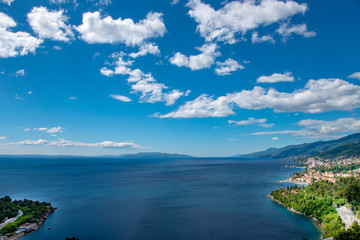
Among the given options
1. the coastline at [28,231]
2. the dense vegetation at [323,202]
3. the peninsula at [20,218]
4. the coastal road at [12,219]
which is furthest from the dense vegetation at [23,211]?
the dense vegetation at [323,202]

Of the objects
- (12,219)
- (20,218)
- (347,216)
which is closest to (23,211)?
(12,219)

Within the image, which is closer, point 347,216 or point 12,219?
point 12,219

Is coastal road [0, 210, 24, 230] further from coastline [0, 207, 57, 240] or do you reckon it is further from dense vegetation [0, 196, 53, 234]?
coastline [0, 207, 57, 240]

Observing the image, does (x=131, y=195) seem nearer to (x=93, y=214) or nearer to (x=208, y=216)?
(x=93, y=214)

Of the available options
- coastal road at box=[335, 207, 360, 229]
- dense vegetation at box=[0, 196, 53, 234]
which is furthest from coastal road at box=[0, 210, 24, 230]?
coastal road at box=[335, 207, 360, 229]

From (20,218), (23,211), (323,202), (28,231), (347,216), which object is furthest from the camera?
(323,202)

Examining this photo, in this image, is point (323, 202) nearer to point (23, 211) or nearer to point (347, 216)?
point (347, 216)

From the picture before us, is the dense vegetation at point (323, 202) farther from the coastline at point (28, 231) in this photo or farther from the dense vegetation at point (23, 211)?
the dense vegetation at point (23, 211)

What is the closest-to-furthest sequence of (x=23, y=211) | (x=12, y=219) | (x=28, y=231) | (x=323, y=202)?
(x=28, y=231)
(x=12, y=219)
(x=23, y=211)
(x=323, y=202)
